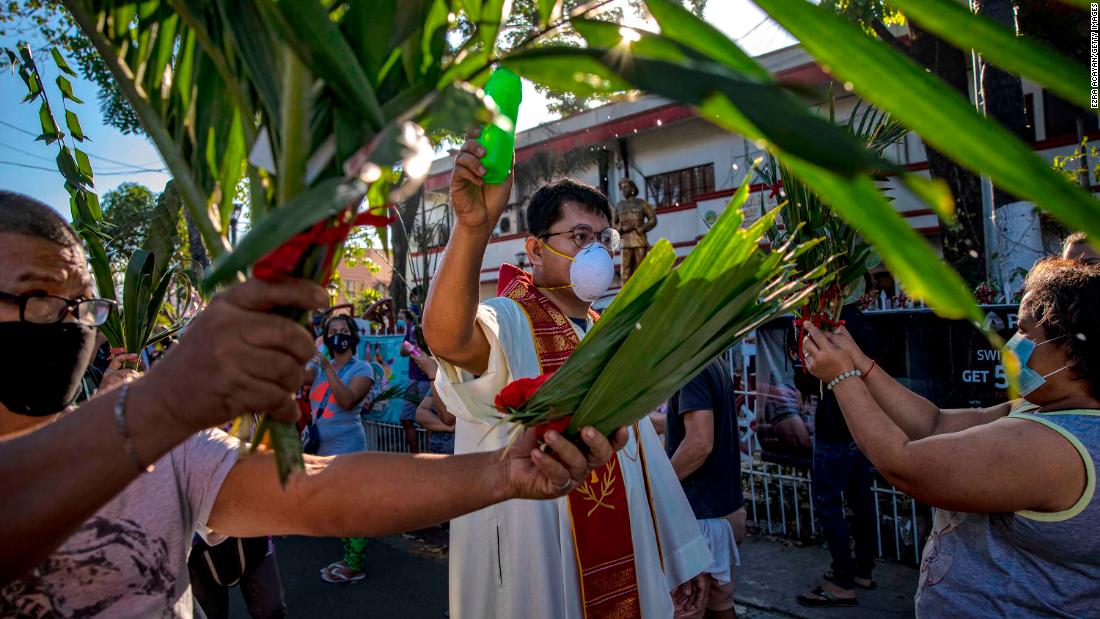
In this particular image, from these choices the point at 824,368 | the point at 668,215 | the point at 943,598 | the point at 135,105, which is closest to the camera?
the point at 135,105

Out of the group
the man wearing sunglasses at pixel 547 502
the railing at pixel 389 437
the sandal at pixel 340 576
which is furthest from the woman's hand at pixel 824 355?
the railing at pixel 389 437

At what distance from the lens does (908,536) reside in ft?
19.3

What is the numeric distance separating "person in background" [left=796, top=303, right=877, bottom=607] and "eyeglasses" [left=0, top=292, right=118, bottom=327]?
184 inches

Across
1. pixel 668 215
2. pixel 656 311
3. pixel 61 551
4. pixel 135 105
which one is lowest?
pixel 61 551

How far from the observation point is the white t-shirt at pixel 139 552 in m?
1.45

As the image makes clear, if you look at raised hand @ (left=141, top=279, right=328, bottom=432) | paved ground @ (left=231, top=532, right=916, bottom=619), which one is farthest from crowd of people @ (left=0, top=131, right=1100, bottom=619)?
paved ground @ (left=231, top=532, right=916, bottom=619)

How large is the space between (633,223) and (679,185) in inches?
311

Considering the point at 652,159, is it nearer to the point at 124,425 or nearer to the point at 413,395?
the point at 413,395

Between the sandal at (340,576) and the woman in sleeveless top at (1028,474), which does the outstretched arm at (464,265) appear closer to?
the woman in sleeveless top at (1028,474)

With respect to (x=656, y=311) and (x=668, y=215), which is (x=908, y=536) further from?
(x=668, y=215)

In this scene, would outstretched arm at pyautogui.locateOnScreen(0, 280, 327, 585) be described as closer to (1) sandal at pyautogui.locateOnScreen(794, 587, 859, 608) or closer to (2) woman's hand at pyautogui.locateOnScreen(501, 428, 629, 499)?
(2) woman's hand at pyautogui.locateOnScreen(501, 428, 629, 499)

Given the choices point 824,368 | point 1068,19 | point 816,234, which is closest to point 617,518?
point 824,368

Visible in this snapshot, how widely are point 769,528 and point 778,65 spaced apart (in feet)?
38.1

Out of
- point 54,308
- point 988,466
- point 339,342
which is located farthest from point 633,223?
point 54,308
